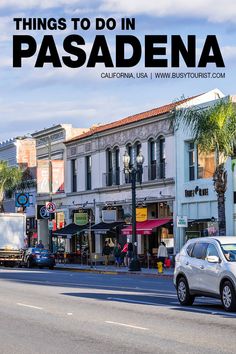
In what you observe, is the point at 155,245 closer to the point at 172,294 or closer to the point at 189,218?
the point at 189,218

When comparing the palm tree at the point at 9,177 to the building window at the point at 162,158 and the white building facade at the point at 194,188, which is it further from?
the white building facade at the point at 194,188

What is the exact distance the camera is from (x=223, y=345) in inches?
590

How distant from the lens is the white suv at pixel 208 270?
21703 mm

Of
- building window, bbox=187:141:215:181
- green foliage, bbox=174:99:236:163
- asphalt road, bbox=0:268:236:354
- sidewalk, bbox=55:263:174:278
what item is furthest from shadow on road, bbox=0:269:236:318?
building window, bbox=187:141:215:181

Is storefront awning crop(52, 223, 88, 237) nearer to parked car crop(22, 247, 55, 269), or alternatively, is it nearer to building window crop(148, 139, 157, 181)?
parked car crop(22, 247, 55, 269)

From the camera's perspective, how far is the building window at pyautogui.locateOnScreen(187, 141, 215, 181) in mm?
51744

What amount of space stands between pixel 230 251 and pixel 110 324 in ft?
15.9

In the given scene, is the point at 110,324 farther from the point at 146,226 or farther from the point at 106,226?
the point at 106,226

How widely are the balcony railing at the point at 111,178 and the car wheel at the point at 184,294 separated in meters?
38.0

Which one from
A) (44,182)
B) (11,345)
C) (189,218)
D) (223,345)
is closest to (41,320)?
(11,345)

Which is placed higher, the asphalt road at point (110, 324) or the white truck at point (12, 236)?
the white truck at point (12, 236)

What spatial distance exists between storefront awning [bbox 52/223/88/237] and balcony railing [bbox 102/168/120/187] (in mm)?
3248

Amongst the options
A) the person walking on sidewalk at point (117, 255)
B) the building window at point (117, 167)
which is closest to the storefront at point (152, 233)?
the person walking on sidewalk at point (117, 255)

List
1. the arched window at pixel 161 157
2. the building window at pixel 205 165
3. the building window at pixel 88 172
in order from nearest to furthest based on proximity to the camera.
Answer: the building window at pixel 205 165 < the arched window at pixel 161 157 < the building window at pixel 88 172
